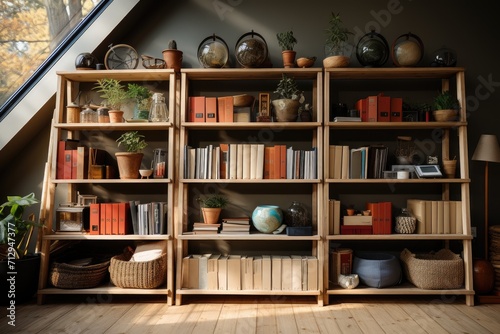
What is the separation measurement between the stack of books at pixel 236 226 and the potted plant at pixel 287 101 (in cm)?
92

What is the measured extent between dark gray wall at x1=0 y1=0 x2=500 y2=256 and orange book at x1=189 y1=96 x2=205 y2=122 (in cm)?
47

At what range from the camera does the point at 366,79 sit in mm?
3625

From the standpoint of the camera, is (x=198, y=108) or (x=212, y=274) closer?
(x=212, y=274)

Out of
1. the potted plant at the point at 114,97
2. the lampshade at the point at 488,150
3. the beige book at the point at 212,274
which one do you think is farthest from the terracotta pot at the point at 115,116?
the lampshade at the point at 488,150

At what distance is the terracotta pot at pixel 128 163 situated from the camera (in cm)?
329

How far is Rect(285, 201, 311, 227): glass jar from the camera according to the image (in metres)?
3.34

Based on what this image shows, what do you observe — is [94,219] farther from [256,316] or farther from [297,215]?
[297,215]

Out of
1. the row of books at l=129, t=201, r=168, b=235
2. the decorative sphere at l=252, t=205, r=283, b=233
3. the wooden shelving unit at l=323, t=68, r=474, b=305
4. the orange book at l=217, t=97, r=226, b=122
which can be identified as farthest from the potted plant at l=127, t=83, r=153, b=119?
the wooden shelving unit at l=323, t=68, r=474, b=305

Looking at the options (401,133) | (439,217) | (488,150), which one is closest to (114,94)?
(401,133)

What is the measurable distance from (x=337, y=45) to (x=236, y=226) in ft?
5.93

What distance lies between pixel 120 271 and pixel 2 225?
3.07 feet

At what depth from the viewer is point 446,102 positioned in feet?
10.7

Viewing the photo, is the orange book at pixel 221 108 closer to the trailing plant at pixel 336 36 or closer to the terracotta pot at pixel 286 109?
the terracotta pot at pixel 286 109

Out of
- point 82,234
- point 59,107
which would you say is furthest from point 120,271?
point 59,107
